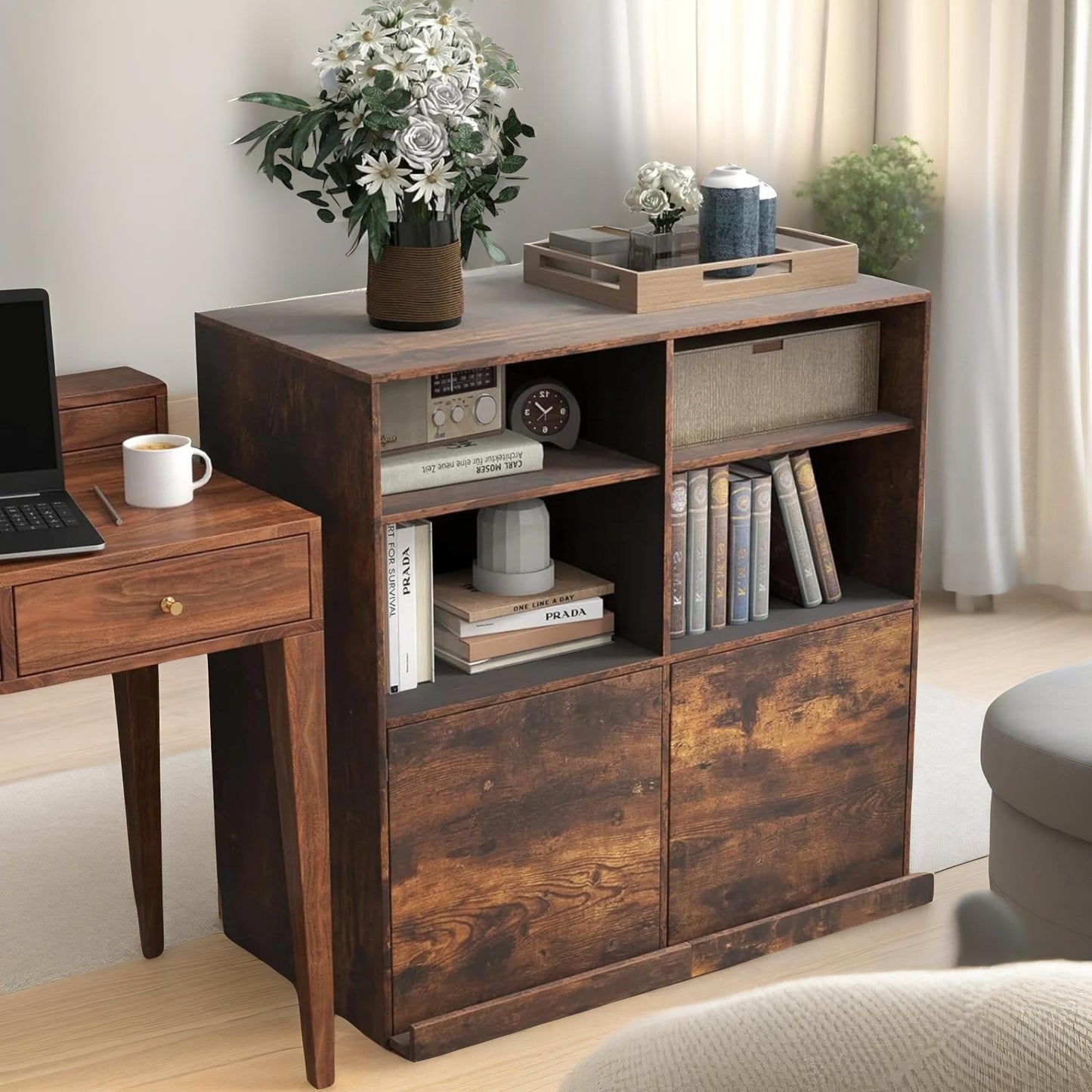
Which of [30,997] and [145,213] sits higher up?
[145,213]

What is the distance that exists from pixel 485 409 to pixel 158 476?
0.46 meters

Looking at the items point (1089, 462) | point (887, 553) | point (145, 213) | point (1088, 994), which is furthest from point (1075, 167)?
point (1088, 994)

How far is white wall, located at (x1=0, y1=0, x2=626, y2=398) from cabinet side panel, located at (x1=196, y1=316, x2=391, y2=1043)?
131cm

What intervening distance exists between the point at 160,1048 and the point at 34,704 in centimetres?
138

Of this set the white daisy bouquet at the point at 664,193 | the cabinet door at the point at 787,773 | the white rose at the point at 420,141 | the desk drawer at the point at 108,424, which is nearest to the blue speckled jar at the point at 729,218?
the white daisy bouquet at the point at 664,193

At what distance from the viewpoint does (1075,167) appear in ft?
12.4

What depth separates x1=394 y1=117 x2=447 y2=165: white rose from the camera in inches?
82.5

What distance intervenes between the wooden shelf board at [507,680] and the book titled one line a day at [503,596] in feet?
0.26

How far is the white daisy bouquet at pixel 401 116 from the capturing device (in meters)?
2.09

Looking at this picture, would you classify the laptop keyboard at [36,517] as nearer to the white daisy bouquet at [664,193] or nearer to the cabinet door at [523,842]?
the cabinet door at [523,842]

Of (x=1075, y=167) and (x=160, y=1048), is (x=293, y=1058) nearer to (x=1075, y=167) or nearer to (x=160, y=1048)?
(x=160, y=1048)

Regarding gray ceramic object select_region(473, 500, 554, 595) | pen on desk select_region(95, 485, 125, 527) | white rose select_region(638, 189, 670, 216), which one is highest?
white rose select_region(638, 189, 670, 216)

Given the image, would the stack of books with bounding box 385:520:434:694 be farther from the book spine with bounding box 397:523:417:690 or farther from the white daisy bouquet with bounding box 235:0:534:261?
the white daisy bouquet with bounding box 235:0:534:261

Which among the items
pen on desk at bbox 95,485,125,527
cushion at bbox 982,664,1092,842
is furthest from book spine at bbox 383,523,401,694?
cushion at bbox 982,664,1092,842
